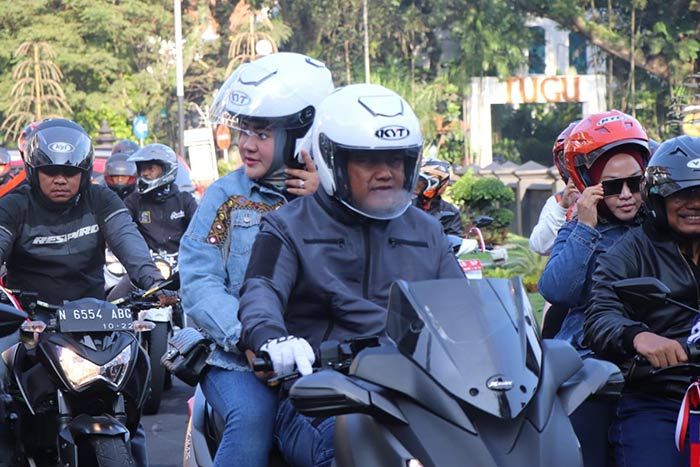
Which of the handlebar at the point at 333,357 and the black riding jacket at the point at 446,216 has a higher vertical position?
the handlebar at the point at 333,357

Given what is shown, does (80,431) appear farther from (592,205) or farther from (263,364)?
(263,364)

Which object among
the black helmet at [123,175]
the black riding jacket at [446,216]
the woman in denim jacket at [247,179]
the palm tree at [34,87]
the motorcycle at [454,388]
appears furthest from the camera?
the palm tree at [34,87]

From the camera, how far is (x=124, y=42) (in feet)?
175

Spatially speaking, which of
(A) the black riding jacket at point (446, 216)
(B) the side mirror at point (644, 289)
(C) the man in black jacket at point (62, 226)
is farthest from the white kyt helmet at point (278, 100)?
(A) the black riding jacket at point (446, 216)

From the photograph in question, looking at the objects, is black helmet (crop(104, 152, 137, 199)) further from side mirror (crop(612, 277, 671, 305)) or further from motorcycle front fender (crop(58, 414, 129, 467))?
side mirror (crop(612, 277, 671, 305))

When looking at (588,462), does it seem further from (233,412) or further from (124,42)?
(124,42)

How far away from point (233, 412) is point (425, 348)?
1.16m

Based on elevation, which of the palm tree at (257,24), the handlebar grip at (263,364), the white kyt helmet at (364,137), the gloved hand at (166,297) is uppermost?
the palm tree at (257,24)

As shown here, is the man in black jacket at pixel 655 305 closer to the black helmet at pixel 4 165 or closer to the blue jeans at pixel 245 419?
the blue jeans at pixel 245 419

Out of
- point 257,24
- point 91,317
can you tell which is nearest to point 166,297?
point 91,317

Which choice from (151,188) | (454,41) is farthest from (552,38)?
A: (151,188)

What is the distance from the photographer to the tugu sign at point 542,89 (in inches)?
2253

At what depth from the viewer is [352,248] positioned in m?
4.17

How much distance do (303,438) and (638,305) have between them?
1.30 metres
